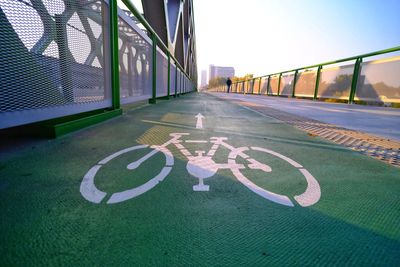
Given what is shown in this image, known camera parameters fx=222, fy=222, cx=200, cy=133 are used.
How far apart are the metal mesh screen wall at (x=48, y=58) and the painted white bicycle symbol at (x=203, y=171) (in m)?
1.12

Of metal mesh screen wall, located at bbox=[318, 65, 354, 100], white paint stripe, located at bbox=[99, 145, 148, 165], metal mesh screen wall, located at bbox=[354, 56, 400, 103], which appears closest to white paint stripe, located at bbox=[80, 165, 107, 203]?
white paint stripe, located at bbox=[99, 145, 148, 165]

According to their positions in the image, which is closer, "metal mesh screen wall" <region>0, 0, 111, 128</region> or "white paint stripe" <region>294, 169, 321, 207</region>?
"white paint stripe" <region>294, 169, 321, 207</region>

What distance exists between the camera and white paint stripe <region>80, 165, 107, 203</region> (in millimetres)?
1477

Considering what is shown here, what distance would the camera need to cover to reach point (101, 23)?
4008 millimetres

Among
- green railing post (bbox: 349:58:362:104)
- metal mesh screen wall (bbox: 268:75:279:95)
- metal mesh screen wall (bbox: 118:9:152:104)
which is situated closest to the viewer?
metal mesh screen wall (bbox: 118:9:152:104)

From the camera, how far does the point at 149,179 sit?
178 cm

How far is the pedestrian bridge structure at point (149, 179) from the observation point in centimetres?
105

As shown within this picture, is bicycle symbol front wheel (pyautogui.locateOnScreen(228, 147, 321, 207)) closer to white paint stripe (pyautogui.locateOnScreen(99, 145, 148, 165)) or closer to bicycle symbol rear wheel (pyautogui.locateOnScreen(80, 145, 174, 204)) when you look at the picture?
bicycle symbol rear wheel (pyautogui.locateOnScreen(80, 145, 174, 204))

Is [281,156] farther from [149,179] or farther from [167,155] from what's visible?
[149,179]

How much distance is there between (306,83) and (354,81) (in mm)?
5001

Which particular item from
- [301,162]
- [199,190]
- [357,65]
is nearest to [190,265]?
[199,190]

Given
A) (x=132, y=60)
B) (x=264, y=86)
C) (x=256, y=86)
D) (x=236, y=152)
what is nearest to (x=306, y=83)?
(x=264, y=86)

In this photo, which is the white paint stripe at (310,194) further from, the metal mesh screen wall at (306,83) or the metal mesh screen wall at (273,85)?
the metal mesh screen wall at (273,85)

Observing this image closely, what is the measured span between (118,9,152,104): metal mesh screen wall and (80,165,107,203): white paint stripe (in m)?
3.72
